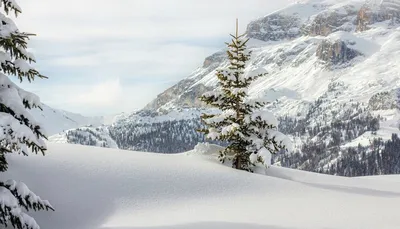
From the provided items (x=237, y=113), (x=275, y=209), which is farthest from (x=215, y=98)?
(x=275, y=209)

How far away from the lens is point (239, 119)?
19.7m

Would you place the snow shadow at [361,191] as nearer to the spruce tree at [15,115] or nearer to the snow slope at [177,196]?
the snow slope at [177,196]

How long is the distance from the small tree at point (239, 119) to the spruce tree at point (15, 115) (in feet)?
35.5

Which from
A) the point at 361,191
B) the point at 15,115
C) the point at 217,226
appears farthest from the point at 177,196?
the point at 361,191

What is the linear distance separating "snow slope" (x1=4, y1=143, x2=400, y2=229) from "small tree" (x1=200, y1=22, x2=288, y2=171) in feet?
7.53

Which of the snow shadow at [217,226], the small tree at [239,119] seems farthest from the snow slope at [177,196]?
the small tree at [239,119]

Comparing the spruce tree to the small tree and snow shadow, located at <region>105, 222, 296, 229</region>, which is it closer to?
snow shadow, located at <region>105, 222, 296, 229</region>

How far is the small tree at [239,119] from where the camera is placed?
18.9 meters

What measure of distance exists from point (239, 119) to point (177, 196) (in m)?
7.01

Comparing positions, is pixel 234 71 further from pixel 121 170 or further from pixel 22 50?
pixel 22 50

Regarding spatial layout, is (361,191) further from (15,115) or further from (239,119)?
(15,115)

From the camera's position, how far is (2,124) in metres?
8.60

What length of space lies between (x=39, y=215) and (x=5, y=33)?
221 inches

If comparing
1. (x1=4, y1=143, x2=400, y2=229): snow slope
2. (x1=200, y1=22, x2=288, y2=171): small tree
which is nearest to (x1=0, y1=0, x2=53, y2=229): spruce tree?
(x1=4, y1=143, x2=400, y2=229): snow slope
